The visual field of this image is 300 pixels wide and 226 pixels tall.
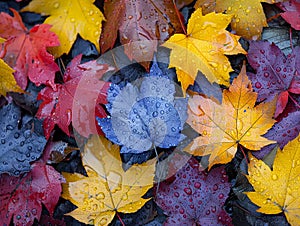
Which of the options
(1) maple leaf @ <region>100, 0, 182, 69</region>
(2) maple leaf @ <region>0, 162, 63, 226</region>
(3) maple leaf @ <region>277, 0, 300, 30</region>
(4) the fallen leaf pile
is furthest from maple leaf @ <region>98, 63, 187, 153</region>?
(3) maple leaf @ <region>277, 0, 300, 30</region>

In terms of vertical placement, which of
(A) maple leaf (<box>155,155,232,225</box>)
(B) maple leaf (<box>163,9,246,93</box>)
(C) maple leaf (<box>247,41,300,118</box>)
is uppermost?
(B) maple leaf (<box>163,9,246,93</box>)

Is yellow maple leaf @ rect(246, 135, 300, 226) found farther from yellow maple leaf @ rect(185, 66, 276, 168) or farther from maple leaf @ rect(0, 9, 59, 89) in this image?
maple leaf @ rect(0, 9, 59, 89)

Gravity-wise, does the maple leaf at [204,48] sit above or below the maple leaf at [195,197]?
above

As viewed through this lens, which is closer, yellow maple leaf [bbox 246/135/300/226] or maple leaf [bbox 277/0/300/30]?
yellow maple leaf [bbox 246/135/300/226]

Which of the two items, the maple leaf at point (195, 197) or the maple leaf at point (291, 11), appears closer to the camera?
the maple leaf at point (195, 197)

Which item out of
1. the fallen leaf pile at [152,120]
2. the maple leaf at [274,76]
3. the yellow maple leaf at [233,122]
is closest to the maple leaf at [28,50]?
the fallen leaf pile at [152,120]

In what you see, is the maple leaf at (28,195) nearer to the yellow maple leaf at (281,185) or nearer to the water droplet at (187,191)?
the water droplet at (187,191)

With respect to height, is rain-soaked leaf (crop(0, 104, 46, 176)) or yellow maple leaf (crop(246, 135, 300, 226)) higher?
rain-soaked leaf (crop(0, 104, 46, 176))
